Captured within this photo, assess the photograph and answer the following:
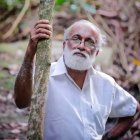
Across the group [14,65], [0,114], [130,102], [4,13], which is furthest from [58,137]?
[4,13]

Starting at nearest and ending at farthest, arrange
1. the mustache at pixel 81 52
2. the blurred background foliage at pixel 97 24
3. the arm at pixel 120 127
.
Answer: the mustache at pixel 81 52, the arm at pixel 120 127, the blurred background foliage at pixel 97 24

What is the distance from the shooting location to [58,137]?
14.1 ft

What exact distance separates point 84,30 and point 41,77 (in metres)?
0.74

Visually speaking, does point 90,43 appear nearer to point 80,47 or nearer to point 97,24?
point 80,47

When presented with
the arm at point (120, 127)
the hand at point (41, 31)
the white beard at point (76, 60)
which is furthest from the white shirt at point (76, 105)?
the hand at point (41, 31)

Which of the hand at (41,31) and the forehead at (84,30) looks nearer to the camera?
the hand at (41,31)

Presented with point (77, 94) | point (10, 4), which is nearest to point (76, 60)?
point (77, 94)

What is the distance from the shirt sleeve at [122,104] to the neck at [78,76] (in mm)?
326

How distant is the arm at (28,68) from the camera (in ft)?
Answer: 12.0

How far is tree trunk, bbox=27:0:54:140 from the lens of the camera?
3707 millimetres

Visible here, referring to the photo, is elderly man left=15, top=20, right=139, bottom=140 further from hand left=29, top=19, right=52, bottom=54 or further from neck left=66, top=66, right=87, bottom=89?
hand left=29, top=19, right=52, bottom=54

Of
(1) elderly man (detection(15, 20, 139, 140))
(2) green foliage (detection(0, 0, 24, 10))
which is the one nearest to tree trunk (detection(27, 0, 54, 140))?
(1) elderly man (detection(15, 20, 139, 140))

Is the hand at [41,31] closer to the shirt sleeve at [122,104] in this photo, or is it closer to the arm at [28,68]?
the arm at [28,68]

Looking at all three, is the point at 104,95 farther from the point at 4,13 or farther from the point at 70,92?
the point at 4,13
